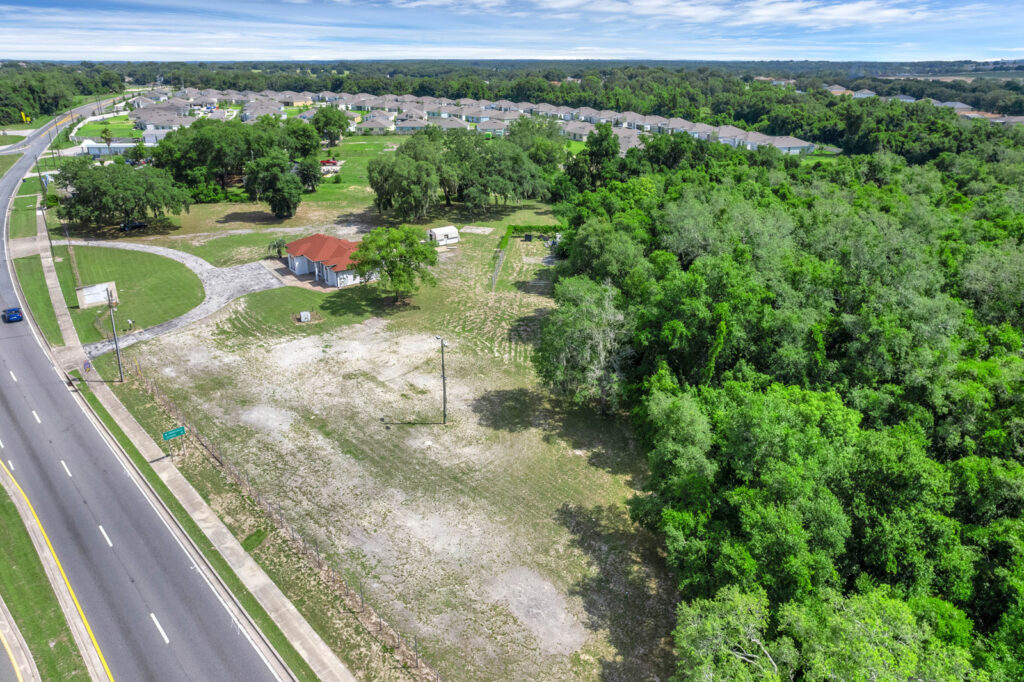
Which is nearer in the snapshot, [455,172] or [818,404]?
[818,404]

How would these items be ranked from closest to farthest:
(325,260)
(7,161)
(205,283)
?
(205,283)
(325,260)
(7,161)

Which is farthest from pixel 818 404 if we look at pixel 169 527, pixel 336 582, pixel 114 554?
pixel 114 554

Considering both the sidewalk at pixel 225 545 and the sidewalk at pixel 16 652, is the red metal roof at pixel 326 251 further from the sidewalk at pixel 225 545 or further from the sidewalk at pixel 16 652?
the sidewalk at pixel 16 652

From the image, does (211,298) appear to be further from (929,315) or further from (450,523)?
(929,315)

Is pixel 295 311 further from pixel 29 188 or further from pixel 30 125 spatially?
pixel 30 125

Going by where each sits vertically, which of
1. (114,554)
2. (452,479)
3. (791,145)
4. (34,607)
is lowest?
(452,479)

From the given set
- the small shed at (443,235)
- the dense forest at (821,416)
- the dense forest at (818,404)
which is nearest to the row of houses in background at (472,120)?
the small shed at (443,235)

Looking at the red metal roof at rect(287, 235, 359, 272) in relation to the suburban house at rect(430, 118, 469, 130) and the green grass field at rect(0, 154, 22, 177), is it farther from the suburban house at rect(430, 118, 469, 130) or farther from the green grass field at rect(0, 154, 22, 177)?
the suburban house at rect(430, 118, 469, 130)
